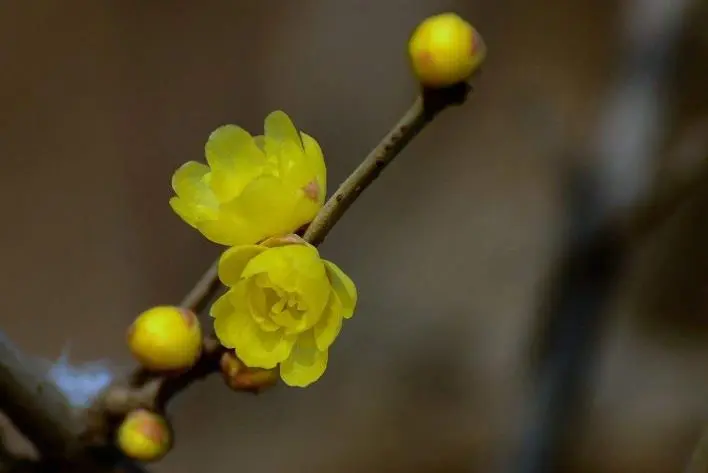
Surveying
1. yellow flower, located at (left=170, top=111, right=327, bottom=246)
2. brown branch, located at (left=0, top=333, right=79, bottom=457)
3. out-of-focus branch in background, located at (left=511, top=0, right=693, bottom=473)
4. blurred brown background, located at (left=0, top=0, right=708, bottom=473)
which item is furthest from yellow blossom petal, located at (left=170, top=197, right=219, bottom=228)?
blurred brown background, located at (left=0, top=0, right=708, bottom=473)

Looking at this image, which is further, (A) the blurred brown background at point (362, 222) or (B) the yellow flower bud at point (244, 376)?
(A) the blurred brown background at point (362, 222)

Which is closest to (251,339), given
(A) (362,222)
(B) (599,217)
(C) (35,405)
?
(C) (35,405)

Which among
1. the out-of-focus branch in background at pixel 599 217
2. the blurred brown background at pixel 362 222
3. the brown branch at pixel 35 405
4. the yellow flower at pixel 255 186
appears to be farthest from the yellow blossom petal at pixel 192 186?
the blurred brown background at pixel 362 222

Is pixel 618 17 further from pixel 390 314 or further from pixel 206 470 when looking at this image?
pixel 206 470

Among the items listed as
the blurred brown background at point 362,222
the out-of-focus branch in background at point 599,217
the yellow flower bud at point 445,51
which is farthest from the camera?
the blurred brown background at point 362,222

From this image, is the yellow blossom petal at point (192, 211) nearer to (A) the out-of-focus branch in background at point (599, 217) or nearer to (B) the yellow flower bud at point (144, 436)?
(B) the yellow flower bud at point (144, 436)

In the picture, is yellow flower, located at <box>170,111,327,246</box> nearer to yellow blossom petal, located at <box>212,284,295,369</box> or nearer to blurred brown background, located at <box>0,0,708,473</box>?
yellow blossom petal, located at <box>212,284,295,369</box>

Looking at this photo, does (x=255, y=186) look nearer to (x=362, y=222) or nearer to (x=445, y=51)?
(x=445, y=51)
